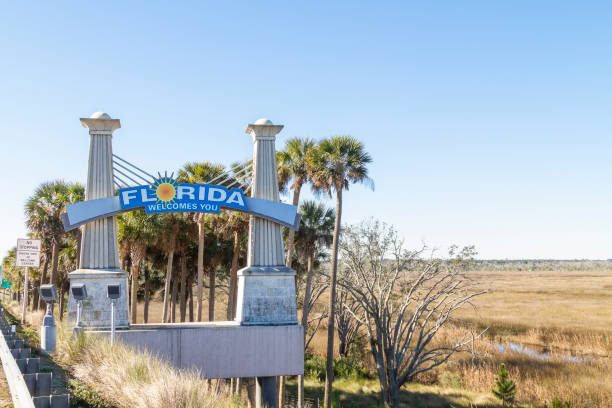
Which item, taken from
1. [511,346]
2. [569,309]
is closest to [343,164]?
[511,346]

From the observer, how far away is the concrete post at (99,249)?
15.9m

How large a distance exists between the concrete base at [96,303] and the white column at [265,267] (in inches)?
165

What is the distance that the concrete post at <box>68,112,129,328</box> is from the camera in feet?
52.1

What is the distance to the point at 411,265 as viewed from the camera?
25.0m

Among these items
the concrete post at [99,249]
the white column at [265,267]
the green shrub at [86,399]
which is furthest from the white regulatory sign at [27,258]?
the green shrub at [86,399]

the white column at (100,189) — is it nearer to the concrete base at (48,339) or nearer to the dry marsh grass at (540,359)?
the concrete base at (48,339)

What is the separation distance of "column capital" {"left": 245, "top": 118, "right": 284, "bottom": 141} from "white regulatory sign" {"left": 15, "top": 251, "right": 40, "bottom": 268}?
11.7 m

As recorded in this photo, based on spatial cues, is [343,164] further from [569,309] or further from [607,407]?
[569,309]

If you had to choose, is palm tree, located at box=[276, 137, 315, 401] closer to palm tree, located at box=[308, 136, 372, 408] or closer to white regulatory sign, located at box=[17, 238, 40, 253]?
palm tree, located at box=[308, 136, 372, 408]

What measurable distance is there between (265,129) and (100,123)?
6166mm

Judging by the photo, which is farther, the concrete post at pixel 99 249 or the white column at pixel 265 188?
the white column at pixel 265 188

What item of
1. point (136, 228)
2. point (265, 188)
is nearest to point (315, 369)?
point (136, 228)

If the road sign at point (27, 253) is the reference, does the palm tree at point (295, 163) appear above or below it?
above

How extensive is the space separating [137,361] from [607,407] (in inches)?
851
